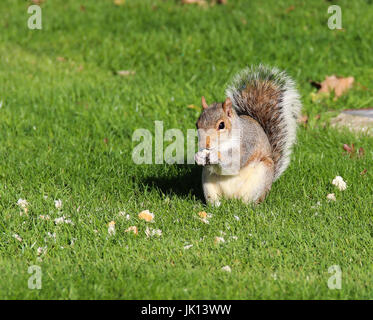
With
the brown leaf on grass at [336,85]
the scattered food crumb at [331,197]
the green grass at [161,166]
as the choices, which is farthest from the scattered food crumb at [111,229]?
the brown leaf on grass at [336,85]

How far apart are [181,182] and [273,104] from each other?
824 millimetres

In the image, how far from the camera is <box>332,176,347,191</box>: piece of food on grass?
4.10 metres

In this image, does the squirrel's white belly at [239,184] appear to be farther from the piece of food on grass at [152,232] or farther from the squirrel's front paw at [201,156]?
the piece of food on grass at [152,232]

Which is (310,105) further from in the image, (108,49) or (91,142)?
(108,49)

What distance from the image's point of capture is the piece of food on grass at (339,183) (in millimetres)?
4098

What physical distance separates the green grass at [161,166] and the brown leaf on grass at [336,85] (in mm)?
79

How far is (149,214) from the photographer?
3.67 m

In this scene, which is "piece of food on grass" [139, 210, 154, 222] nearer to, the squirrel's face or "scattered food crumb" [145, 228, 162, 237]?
"scattered food crumb" [145, 228, 162, 237]

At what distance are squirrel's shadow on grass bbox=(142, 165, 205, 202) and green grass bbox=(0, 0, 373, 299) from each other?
1cm

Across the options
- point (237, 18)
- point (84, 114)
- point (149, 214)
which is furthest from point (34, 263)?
point (237, 18)

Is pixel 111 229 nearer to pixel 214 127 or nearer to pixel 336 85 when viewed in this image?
pixel 214 127

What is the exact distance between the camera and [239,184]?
368 centimetres

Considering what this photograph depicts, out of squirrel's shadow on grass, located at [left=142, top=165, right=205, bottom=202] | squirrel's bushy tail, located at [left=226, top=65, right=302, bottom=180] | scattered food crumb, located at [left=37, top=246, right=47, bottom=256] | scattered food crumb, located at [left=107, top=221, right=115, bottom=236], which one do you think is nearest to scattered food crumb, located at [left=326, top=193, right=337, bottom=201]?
squirrel's bushy tail, located at [left=226, top=65, right=302, bottom=180]

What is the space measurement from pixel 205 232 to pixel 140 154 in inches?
58.4
